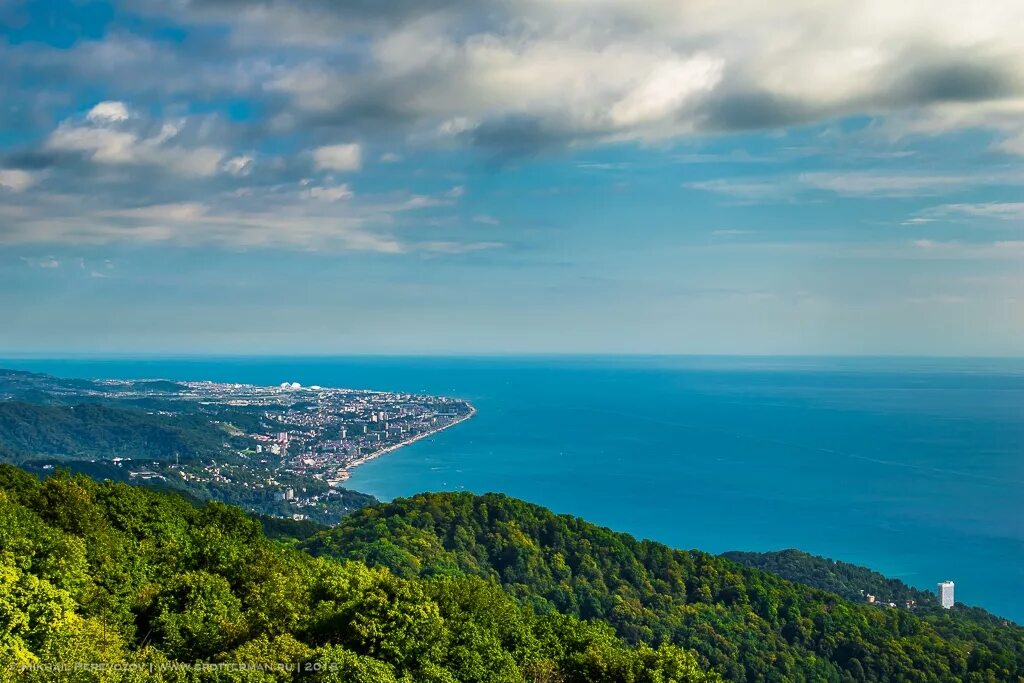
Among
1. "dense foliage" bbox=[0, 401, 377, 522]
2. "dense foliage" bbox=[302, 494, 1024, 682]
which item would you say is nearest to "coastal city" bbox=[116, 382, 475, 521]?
"dense foliage" bbox=[0, 401, 377, 522]

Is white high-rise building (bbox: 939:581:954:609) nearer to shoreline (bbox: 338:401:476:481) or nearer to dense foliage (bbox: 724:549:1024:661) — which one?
dense foliage (bbox: 724:549:1024:661)

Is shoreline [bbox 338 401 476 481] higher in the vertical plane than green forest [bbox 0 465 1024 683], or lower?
lower

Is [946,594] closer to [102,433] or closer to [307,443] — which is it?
[307,443]

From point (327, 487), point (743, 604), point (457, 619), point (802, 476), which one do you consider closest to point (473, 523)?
point (743, 604)

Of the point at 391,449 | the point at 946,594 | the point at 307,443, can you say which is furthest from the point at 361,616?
the point at 307,443

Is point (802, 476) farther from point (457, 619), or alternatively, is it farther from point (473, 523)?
point (457, 619)
